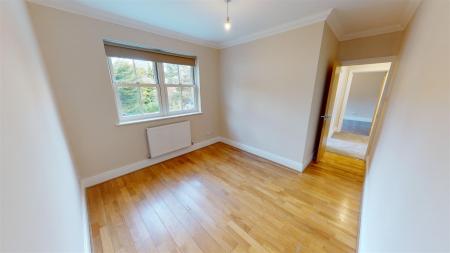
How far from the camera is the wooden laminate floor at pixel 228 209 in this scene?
4.78 feet

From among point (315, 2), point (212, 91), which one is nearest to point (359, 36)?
point (315, 2)

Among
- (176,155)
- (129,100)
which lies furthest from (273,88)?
(129,100)

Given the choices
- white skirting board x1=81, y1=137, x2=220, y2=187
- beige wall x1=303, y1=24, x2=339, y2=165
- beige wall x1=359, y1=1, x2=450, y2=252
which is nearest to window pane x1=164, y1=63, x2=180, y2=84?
white skirting board x1=81, y1=137, x2=220, y2=187

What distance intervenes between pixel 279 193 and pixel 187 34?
3076 mm

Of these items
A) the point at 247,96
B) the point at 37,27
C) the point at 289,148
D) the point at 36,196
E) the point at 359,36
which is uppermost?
the point at 359,36

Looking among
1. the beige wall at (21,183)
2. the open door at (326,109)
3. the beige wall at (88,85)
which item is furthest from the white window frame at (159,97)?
the open door at (326,109)

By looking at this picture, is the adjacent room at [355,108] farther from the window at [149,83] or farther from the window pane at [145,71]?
the window pane at [145,71]

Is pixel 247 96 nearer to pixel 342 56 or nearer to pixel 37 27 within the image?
pixel 342 56

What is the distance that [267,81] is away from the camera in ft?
9.17

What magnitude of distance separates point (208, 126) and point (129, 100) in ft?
5.69

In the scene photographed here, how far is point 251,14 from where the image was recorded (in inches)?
81.2

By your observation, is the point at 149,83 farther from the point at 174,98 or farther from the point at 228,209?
the point at 228,209

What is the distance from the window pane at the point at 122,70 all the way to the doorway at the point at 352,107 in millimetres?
3304

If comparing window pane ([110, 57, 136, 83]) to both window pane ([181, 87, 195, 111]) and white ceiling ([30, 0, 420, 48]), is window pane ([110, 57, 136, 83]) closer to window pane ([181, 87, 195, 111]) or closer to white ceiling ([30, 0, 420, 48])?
white ceiling ([30, 0, 420, 48])
